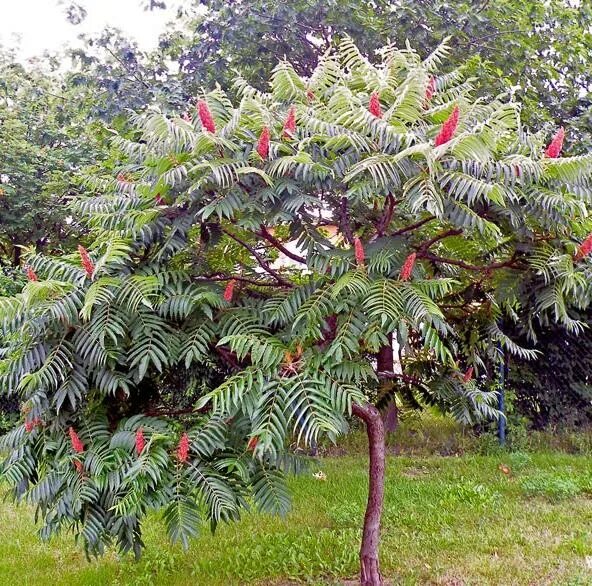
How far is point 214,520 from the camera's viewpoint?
8.17ft

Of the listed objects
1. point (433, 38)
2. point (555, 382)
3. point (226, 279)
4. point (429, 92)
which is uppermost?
point (433, 38)

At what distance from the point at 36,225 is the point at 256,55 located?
371cm

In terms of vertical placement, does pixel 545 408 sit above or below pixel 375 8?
below

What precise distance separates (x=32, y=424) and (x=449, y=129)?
2.20m

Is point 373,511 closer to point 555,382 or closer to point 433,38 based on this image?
point 555,382

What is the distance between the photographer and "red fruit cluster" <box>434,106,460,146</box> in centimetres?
222

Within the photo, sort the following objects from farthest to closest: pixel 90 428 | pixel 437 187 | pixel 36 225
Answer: pixel 36 225
pixel 90 428
pixel 437 187

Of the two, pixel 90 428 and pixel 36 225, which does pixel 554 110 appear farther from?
pixel 36 225

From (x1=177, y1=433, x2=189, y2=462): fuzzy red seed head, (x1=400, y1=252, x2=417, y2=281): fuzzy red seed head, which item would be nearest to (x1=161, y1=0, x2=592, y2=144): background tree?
(x1=400, y1=252, x2=417, y2=281): fuzzy red seed head

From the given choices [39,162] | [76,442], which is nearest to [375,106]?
[76,442]

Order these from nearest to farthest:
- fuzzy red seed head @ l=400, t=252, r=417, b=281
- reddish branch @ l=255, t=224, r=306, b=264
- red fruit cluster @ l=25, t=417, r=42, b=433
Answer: fuzzy red seed head @ l=400, t=252, r=417, b=281 → red fruit cluster @ l=25, t=417, r=42, b=433 → reddish branch @ l=255, t=224, r=306, b=264

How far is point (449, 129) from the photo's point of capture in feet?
7.33

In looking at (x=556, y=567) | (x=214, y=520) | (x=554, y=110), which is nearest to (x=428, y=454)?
(x=556, y=567)

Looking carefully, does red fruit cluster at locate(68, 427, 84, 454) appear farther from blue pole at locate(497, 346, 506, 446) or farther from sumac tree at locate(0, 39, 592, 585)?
blue pole at locate(497, 346, 506, 446)
